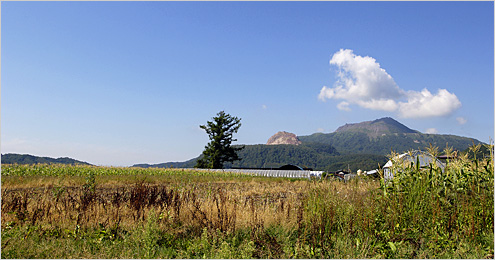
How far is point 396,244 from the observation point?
15.2ft

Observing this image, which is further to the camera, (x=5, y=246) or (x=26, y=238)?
(x=26, y=238)

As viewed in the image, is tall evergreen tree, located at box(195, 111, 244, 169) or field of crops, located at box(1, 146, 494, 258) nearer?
field of crops, located at box(1, 146, 494, 258)

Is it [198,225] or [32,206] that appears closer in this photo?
[198,225]

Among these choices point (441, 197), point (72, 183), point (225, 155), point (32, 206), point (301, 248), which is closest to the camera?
point (301, 248)

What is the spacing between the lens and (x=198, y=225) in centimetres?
557

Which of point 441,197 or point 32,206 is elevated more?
point 441,197

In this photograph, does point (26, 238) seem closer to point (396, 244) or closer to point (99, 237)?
point (99, 237)

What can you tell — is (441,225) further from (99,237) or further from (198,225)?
(99,237)

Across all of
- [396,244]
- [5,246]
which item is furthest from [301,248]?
[5,246]

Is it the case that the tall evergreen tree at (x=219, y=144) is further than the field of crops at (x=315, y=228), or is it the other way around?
the tall evergreen tree at (x=219, y=144)

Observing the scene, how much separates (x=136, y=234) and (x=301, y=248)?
2.39 meters

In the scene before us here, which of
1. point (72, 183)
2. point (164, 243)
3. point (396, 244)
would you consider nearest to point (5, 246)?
point (164, 243)

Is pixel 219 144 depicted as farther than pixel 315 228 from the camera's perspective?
Yes

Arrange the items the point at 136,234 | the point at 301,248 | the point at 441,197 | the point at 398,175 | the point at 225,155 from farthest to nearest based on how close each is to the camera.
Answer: the point at 225,155, the point at 398,175, the point at 441,197, the point at 136,234, the point at 301,248
